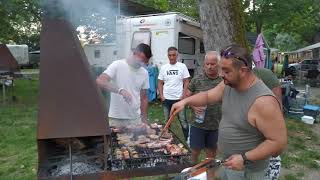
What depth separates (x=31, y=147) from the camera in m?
7.41

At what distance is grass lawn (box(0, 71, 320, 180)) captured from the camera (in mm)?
6117

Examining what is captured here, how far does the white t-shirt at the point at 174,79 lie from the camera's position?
7363 millimetres

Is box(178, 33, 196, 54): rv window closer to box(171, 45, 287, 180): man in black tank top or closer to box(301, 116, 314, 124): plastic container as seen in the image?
box(301, 116, 314, 124): plastic container

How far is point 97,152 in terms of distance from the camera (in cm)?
389

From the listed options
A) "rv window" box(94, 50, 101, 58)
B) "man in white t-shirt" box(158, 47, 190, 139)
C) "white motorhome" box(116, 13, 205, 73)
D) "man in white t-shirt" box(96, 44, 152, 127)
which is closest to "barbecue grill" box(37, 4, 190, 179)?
"man in white t-shirt" box(96, 44, 152, 127)

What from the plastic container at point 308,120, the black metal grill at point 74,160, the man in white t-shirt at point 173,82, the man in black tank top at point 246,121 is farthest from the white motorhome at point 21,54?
the man in black tank top at point 246,121

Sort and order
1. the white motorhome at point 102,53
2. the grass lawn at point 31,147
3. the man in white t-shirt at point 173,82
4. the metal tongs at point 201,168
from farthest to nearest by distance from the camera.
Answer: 1. the white motorhome at point 102,53
2. the man in white t-shirt at point 173,82
3. the grass lawn at point 31,147
4. the metal tongs at point 201,168

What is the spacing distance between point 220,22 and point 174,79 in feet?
4.57

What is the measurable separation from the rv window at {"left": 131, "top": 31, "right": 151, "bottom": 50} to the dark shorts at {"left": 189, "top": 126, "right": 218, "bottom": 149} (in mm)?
7917

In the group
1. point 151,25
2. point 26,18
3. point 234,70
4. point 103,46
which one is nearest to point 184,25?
point 151,25

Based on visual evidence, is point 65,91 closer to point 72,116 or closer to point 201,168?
point 72,116

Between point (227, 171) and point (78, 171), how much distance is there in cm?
137

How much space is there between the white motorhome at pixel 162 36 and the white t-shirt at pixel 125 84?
7034 millimetres

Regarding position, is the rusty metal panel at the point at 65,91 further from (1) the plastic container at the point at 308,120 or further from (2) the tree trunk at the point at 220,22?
(1) the plastic container at the point at 308,120
